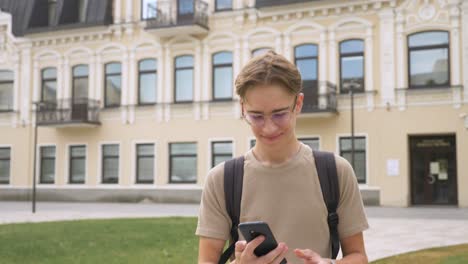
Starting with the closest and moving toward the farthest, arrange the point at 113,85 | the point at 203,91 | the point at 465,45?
the point at 465,45 < the point at 203,91 < the point at 113,85

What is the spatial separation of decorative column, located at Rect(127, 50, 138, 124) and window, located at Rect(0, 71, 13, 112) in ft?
24.2

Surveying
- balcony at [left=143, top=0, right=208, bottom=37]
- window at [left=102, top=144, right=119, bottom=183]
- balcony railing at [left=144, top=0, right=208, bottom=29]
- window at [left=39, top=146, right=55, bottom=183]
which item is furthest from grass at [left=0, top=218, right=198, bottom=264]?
window at [left=39, top=146, right=55, bottom=183]

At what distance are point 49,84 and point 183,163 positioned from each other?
9.09 m

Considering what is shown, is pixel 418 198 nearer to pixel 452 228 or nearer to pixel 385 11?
pixel 385 11

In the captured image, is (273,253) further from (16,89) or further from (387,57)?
(16,89)

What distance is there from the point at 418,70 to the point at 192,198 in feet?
36.6

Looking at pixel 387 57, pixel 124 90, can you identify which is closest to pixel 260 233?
pixel 387 57

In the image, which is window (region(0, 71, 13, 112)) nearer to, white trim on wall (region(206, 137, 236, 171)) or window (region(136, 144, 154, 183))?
window (region(136, 144, 154, 183))

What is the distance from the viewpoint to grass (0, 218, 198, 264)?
30.5ft

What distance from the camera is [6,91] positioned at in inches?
1286

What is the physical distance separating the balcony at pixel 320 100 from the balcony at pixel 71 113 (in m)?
10.7

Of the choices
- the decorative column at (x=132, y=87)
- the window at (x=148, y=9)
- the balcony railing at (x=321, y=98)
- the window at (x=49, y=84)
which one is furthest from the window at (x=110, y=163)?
the balcony railing at (x=321, y=98)

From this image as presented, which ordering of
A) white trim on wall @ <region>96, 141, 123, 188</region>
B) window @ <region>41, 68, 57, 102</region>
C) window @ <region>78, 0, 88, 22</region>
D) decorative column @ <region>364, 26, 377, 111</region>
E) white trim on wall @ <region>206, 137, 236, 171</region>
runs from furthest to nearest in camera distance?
window @ <region>41, 68, 57, 102</region>, window @ <region>78, 0, 88, 22</region>, white trim on wall @ <region>96, 141, 123, 188</region>, white trim on wall @ <region>206, 137, 236, 171</region>, decorative column @ <region>364, 26, 377, 111</region>

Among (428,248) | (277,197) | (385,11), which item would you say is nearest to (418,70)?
(385,11)
